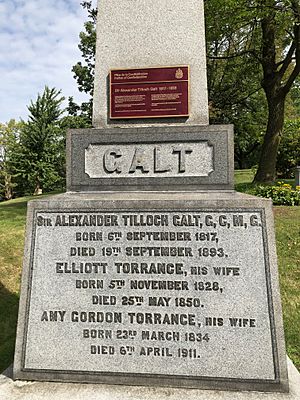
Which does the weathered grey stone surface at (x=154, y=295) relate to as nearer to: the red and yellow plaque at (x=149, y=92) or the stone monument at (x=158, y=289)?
the stone monument at (x=158, y=289)

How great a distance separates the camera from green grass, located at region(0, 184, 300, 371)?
14.3ft

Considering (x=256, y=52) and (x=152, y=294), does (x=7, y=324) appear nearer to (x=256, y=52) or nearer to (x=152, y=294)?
(x=152, y=294)

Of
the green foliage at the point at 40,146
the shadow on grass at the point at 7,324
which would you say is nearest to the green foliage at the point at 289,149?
the shadow on grass at the point at 7,324

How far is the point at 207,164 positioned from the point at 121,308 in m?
1.58

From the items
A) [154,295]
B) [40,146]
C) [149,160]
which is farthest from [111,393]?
[40,146]

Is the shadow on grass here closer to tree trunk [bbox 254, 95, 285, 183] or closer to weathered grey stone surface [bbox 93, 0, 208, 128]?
weathered grey stone surface [bbox 93, 0, 208, 128]

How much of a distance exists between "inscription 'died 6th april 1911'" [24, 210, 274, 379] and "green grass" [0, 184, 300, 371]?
1427 mm

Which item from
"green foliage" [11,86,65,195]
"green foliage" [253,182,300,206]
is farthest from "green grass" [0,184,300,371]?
"green foliage" [11,86,65,195]

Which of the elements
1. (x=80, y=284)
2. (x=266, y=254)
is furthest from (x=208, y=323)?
(x=80, y=284)

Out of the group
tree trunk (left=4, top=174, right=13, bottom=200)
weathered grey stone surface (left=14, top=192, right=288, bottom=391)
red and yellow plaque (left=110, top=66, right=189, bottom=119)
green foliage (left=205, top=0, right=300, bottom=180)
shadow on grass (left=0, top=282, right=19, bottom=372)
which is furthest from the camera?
tree trunk (left=4, top=174, right=13, bottom=200)

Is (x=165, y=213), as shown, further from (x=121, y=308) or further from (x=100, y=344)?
(x=100, y=344)

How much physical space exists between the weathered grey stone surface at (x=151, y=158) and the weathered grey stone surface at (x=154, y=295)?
0.41 meters

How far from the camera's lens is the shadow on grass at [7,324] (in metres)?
4.09

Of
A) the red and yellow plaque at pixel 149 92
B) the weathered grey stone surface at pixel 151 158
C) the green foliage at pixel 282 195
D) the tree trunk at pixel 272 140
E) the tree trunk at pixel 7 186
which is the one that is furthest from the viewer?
the tree trunk at pixel 7 186
